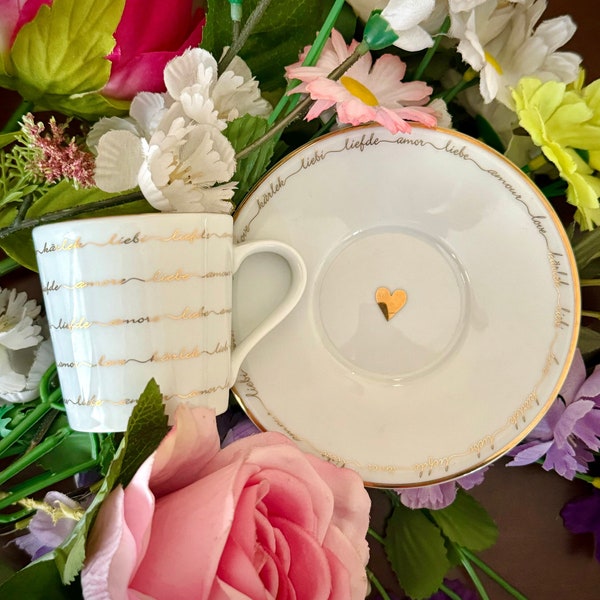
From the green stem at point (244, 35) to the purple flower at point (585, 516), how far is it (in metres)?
0.45

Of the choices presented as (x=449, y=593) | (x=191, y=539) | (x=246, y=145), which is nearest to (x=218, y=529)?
(x=191, y=539)

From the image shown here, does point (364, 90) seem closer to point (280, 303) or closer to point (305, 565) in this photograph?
point (280, 303)

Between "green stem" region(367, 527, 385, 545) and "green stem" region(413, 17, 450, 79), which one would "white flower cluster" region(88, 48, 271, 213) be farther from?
"green stem" region(367, 527, 385, 545)

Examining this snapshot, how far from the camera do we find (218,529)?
0.28 meters

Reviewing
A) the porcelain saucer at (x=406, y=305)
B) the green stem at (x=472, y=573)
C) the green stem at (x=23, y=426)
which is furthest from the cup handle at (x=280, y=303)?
the green stem at (x=472, y=573)

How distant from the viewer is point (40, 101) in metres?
0.38

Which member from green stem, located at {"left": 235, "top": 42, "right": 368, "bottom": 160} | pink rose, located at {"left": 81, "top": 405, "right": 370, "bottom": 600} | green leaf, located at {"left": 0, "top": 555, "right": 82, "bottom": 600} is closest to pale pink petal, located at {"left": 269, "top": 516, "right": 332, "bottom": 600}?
pink rose, located at {"left": 81, "top": 405, "right": 370, "bottom": 600}

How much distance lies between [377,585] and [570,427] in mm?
195

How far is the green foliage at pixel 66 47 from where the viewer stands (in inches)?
13.3

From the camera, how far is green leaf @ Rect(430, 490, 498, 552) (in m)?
0.51

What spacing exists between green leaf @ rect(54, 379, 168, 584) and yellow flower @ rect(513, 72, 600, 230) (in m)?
0.28

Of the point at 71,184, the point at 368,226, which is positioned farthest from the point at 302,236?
the point at 71,184

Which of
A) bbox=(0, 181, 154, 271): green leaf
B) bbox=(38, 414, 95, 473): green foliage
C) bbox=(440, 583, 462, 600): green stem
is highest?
bbox=(0, 181, 154, 271): green leaf

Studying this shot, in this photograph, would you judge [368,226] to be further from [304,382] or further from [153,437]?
[153,437]
